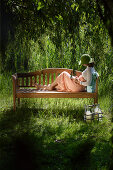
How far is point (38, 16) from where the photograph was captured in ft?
14.8

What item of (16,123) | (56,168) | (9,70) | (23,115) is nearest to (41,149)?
(56,168)

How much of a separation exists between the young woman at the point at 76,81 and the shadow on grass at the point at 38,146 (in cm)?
63

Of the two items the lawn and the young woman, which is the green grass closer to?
the lawn

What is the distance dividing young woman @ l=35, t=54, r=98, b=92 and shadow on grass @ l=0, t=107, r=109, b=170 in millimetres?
628

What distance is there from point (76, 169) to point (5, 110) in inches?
115

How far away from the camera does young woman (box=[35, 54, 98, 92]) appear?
4926mm

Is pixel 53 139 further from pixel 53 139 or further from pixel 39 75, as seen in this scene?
pixel 39 75

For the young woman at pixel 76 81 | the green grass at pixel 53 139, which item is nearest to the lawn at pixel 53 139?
the green grass at pixel 53 139

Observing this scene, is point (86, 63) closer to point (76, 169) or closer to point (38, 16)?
point (38, 16)

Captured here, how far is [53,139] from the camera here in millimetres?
3594

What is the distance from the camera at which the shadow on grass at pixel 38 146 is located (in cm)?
270

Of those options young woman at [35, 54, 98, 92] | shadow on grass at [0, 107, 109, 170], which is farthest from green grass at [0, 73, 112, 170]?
young woman at [35, 54, 98, 92]

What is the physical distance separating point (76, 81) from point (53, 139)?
1739mm

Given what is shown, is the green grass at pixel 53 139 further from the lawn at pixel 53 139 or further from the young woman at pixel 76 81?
the young woman at pixel 76 81
